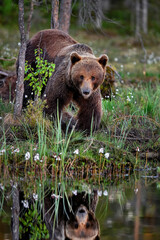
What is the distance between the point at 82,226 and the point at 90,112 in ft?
11.1

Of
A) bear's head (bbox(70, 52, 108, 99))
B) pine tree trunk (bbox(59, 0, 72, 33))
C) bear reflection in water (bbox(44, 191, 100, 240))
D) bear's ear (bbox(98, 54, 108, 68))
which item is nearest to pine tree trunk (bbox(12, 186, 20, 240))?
bear reflection in water (bbox(44, 191, 100, 240))

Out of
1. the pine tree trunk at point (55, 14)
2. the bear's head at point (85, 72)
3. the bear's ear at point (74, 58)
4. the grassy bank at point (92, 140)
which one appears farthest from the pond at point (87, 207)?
the pine tree trunk at point (55, 14)

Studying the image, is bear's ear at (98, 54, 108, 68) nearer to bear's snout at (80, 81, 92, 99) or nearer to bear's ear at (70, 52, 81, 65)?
bear's ear at (70, 52, 81, 65)

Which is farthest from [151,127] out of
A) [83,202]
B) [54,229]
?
[54,229]

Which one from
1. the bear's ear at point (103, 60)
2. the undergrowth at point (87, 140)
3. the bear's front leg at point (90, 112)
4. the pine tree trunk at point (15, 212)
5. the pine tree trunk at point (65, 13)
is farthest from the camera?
the pine tree trunk at point (65, 13)

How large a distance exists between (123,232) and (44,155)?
241cm

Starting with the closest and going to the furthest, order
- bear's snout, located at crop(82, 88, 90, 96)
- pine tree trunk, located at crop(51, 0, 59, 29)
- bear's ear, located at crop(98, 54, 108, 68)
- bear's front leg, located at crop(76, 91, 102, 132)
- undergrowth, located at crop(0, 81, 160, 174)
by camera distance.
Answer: undergrowth, located at crop(0, 81, 160, 174) < bear's snout, located at crop(82, 88, 90, 96) < bear's ear, located at crop(98, 54, 108, 68) < bear's front leg, located at crop(76, 91, 102, 132) < pine tree trunk, located at crop(51, 0, 59, 29)

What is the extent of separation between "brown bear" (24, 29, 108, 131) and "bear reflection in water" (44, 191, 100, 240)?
5.82 feet

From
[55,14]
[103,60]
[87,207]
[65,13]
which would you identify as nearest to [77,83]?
[103,60]

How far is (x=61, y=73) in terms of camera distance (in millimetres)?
8828

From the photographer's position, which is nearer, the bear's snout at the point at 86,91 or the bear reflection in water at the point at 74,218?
the bear reflection in water at the point at 74,218

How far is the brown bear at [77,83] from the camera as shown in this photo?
831cm

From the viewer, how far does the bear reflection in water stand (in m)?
5.54

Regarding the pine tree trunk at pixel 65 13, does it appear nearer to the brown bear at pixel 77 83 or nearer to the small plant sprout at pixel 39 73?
A: the brown bear at pixel 77 83
